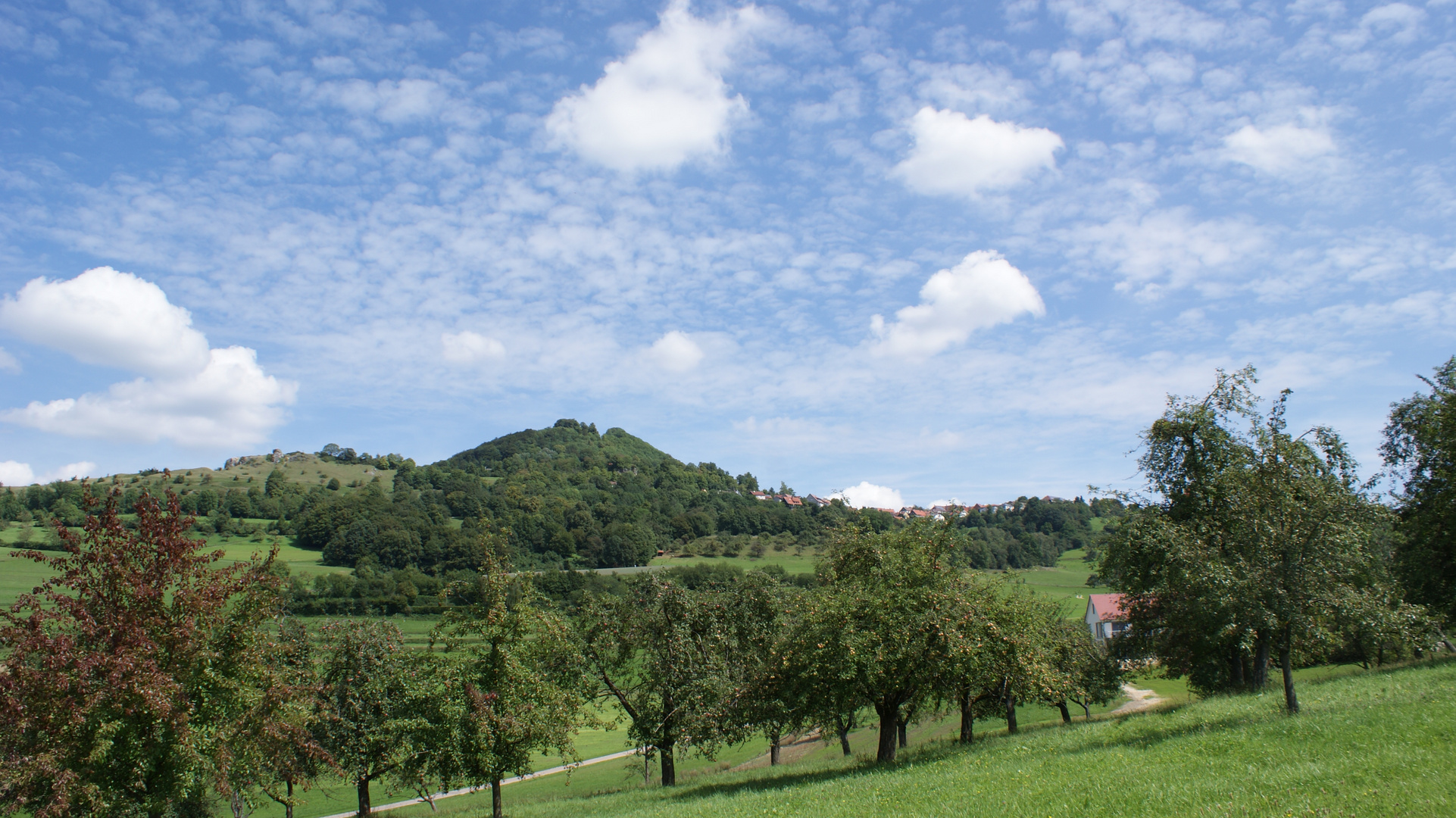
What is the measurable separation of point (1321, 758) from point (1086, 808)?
4.71m

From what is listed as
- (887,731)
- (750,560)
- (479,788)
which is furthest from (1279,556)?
(750,560)

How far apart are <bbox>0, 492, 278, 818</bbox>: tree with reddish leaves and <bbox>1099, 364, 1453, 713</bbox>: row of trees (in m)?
22.8

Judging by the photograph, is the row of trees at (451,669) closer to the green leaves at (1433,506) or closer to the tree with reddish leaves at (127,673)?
the tree with reddish leaves at (127,673)

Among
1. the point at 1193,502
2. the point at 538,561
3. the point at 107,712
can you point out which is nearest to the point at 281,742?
the point at 107,712

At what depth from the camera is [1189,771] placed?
13102 millimetres

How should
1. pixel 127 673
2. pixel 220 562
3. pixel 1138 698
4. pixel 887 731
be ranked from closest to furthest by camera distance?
pixel 127 673 → pixel 887 731 → pixel 1138 698 → pixel 220 562

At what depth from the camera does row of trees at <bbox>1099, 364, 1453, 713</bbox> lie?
18234 millimetres

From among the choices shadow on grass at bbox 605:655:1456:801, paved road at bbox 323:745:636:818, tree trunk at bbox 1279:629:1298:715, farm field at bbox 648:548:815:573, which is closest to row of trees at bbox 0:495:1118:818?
shadow on grass at bbox 605:655:1456:801

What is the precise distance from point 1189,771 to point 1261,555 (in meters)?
8.28

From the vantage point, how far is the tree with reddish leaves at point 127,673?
12.1m

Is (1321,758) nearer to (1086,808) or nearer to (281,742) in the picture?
(1086,808)

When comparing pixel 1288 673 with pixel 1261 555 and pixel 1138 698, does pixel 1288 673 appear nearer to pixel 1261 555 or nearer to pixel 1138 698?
pixel 1261 555

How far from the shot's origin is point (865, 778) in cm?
1888

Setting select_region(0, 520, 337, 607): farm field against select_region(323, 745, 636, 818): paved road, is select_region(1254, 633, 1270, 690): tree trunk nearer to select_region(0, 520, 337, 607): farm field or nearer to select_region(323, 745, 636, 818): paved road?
select_region(323, 745, 636, 818): paved road
